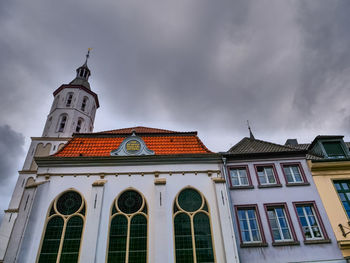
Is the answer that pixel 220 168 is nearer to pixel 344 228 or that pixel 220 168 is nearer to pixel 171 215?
pixel 171 215

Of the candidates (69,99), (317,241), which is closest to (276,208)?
(317,241)

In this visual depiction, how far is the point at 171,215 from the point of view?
13727 mm

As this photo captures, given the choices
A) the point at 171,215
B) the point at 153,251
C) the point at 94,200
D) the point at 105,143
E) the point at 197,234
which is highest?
the point at 105,143

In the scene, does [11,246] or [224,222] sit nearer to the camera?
[11,246]

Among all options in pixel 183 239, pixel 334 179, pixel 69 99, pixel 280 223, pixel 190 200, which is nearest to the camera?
pixel 183 239

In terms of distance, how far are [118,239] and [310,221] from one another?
12531mm

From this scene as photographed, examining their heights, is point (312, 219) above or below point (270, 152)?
below

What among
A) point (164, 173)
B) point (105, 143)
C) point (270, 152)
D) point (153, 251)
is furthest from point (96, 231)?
point (270, 152)

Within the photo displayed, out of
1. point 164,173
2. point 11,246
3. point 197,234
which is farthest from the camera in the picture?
point 164,173

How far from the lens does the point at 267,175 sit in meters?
16.0

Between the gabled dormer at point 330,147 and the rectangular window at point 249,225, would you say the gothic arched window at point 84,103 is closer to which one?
the rectangular window at point 249,225

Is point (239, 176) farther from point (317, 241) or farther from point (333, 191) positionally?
point (333, 191)

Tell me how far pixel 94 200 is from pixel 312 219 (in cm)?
1450

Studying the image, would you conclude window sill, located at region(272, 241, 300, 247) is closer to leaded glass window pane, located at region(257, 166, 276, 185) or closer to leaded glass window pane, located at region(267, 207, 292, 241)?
leaded glass window pane, located at region(267, 207, 292, 241)
